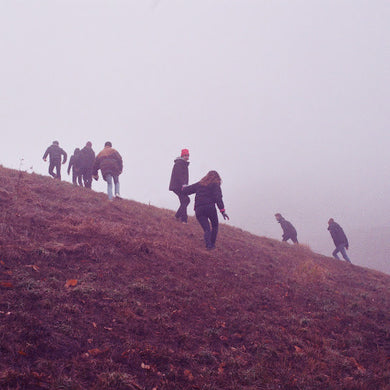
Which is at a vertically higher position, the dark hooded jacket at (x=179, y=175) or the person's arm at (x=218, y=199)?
the dark hooded jacket at (x=179, y=175)

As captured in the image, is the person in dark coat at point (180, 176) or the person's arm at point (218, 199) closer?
the person's arm at point (218, 199)

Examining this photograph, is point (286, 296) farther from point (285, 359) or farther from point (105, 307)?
point (105, 307)

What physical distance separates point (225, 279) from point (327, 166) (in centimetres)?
12581

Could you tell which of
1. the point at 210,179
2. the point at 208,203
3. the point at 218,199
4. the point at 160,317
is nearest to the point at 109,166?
the point at 210,179

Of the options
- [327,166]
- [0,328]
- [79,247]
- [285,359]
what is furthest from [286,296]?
[327,166]

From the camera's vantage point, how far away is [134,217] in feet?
37.5

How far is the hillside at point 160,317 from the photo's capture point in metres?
3.71

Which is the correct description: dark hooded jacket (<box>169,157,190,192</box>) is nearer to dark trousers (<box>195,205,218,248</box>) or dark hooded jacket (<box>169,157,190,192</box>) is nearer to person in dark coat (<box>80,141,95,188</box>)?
dark trousers (<box>195,205,218,248</box>)

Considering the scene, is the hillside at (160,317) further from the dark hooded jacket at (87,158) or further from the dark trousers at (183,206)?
the dark hooded jacket at (87,158)

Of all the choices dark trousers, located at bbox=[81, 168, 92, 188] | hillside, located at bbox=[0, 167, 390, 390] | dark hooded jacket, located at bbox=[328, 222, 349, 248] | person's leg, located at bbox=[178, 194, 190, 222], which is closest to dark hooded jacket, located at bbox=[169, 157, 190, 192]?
person's leg, located at bbox=[178, 194, 190, 222]

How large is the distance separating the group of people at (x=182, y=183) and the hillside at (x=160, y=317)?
3.90 feet

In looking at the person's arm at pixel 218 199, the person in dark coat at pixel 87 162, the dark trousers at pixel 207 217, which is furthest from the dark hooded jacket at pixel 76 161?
the person's arm at pixel 218 199

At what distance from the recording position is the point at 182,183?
484 inches

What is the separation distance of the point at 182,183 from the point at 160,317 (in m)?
7.68
